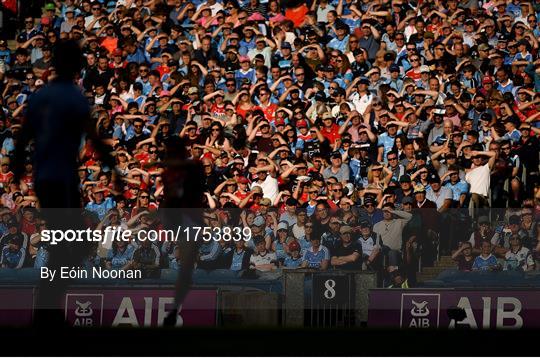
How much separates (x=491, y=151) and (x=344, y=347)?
9.37 meters

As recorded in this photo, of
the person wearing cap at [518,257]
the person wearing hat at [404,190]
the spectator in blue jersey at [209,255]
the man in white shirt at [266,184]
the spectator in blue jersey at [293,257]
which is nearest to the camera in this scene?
the person wearing cap at [518,257]

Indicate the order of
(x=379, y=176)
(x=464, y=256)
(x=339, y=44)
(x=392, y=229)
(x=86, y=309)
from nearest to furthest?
1. (x=86, y=309)
2. (x=464, y=256)
3. (x=392, y=229)
4. (x=379, y=176)
5. (x=339, y=44)

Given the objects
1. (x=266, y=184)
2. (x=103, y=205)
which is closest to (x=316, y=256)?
(x=266, y=184)

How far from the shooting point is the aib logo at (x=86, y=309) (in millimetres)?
14000

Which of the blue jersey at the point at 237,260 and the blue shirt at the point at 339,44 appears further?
the blue shirt at the point at 339,44

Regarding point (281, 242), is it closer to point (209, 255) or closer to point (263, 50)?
point (209, 255)

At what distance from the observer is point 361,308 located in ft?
45.5

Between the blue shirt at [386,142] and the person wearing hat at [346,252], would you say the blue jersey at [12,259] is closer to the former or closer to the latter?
the person wearing hat at [346,252]

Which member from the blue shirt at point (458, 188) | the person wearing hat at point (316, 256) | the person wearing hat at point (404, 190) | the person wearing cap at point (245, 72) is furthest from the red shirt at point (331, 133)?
the person wearing hat at point (316, 256)

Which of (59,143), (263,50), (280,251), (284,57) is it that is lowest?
(280,251)

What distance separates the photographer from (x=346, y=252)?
1442 centimetres

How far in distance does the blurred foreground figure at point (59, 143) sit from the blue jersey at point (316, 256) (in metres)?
6.94

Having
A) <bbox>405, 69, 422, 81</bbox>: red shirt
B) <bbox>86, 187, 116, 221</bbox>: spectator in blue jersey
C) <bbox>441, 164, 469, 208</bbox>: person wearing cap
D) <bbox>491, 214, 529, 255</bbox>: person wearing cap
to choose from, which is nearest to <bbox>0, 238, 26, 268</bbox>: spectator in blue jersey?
<bbox>86, 187, 116, 221</bbox>: spectator in blue jersey

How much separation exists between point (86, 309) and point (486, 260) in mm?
4971
